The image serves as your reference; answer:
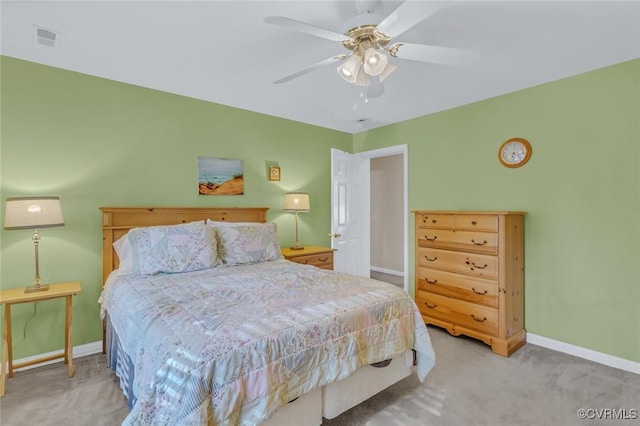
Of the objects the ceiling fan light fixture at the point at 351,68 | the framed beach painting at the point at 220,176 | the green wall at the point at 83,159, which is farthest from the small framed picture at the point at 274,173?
Result: the ceiling fan light fixture at the point at 351,68

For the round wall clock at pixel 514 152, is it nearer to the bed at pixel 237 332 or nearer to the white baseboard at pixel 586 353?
the white baseboard at pixel 586 353

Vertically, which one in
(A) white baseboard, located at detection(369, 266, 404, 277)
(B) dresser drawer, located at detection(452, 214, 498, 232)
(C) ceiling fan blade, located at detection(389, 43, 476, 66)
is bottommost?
(A) white baseboard, located at detection(369, 266, 404, 277)

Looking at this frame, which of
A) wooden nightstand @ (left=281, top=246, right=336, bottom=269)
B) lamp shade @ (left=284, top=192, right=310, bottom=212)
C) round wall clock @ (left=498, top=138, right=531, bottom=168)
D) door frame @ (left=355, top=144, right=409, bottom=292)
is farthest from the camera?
door frame @ (left=355, top=144, right=409, bottom=292)

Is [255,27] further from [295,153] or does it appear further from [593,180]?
[593,180]

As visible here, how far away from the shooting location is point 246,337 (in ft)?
4.52

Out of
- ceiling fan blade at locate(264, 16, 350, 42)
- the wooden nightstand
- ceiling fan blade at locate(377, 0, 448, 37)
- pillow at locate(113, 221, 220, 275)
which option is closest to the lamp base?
pillow at locate(113, 221, 220, 275)

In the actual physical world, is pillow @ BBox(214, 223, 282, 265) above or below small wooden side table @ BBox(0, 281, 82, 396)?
above

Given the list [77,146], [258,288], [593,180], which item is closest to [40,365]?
[77,146]

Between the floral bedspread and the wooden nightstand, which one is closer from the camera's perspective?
the floral bedspread

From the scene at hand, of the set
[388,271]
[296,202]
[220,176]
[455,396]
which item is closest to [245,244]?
[220,176]

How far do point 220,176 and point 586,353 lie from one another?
154 inches

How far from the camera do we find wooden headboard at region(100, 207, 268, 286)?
9.09ft

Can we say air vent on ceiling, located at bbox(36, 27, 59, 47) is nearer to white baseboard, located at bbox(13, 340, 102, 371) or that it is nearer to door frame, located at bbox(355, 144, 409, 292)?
white baseboard, located at bbox(13, 340, 102, 371)

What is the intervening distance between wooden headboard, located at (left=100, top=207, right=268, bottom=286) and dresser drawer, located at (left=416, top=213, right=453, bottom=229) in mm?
1964
